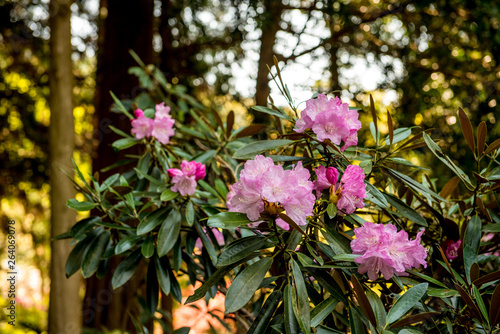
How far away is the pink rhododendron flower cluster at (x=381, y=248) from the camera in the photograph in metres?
0.68

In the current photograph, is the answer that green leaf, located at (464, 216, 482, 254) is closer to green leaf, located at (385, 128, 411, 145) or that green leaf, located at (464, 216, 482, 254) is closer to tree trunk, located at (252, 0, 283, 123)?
green leaf, located at (385, 128, 411, 145)

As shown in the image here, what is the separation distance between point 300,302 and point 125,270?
0.56m

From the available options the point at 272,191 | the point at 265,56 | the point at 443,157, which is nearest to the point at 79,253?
the point at 272,191

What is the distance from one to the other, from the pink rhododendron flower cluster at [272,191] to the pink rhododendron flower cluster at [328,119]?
0.11 m

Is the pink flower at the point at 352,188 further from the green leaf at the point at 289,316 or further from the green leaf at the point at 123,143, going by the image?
the green leaf at the point at 123,143

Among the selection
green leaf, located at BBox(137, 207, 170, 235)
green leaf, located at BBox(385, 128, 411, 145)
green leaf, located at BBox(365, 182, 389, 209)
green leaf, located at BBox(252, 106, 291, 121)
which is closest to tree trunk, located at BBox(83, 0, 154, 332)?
green leaf, located at BBox(137, 207, 170, 235)

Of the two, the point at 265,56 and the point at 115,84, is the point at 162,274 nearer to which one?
the point at 115,84

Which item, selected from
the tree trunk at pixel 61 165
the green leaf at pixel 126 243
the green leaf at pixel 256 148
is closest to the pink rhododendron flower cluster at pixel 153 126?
the green leaf at pixel 126 243

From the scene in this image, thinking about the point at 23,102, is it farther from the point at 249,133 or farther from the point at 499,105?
the point at 499,105

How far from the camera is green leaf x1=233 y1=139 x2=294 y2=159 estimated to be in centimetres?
→ 80

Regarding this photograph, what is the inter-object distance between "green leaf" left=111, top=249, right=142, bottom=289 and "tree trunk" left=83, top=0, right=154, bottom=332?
172 cm

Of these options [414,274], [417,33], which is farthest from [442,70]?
[414,274]

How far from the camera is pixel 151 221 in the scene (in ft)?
3.29

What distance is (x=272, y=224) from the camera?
697 mm
